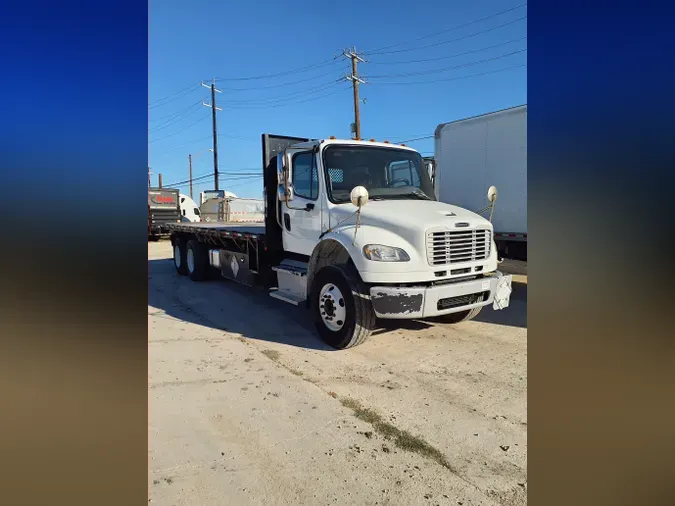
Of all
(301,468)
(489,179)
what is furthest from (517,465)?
(489,179)

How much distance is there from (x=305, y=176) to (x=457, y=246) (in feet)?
7.81

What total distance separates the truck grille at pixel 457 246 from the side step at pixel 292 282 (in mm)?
1813

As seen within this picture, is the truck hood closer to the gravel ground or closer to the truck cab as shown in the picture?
the truck cab

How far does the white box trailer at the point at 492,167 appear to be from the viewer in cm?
779

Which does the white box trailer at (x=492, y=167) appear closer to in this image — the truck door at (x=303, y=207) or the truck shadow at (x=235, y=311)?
the truck door at (x=303, y=207)

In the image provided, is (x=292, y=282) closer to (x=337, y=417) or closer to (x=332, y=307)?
(x=332, y=307)

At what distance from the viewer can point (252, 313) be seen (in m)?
6.70

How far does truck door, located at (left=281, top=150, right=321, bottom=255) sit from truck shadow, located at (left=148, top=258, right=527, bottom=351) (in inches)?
42.2

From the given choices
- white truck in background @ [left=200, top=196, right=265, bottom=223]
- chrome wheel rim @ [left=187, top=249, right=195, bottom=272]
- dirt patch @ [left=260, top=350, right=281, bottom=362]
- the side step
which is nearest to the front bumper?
dirt patch @ [left=260, top=350, right=281, bottom=362]

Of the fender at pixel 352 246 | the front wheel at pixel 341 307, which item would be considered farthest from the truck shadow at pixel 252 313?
the fender at pixel 352 246

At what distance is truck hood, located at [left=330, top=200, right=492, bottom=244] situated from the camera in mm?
4734
